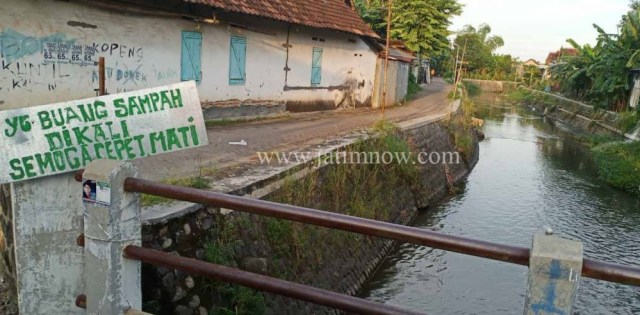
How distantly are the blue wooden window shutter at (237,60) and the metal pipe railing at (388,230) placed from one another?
10046 millimetres

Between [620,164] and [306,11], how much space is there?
11.2 meters

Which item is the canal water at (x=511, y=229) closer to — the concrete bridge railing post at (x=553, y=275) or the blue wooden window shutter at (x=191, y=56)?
the concrete bridge railing post at (x=553, y=275)

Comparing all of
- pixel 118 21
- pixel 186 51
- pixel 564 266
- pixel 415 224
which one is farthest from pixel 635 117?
pixel 564 266

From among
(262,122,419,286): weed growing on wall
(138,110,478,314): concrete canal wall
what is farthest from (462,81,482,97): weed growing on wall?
(138,110,478,314): concrete canal wall

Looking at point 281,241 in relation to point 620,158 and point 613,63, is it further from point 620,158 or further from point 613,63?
point 613,63

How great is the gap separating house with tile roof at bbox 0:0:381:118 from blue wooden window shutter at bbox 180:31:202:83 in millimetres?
22

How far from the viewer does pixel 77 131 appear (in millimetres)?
2904

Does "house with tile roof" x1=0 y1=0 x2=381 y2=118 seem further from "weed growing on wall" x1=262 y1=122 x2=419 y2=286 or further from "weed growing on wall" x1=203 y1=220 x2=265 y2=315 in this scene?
"weed growing on wall" x1=203 y1=220 x2=265 y2=315

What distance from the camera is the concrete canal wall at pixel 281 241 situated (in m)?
4.33

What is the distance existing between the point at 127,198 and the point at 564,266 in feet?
7.20

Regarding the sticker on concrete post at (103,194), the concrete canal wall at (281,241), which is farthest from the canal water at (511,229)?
the sticker on concrete post at (103,194)

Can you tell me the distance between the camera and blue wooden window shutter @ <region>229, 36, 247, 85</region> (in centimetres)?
1238

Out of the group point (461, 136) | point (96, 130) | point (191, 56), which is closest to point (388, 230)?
point (96, 130)

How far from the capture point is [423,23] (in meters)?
26.8
